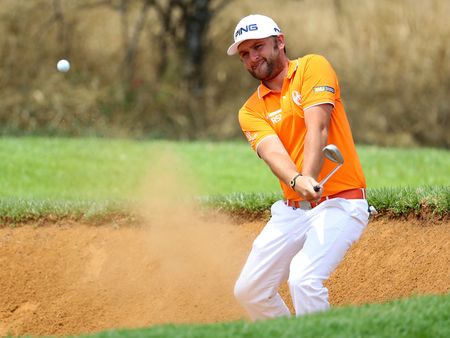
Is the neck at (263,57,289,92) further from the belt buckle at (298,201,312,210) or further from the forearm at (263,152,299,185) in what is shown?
the belt buckle at (298,201,312,210)

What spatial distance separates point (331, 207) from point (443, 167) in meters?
10.2

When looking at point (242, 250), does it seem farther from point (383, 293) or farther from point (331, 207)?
point (331, 207)

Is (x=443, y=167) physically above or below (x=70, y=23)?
below

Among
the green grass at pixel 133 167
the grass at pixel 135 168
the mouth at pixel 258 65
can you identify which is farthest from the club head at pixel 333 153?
the green grass at pixel 133 167

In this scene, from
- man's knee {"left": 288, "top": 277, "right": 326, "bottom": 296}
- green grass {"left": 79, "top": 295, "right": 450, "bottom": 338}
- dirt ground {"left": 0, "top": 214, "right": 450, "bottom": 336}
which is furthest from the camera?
dirt ground {"left": 0, "top": 214, "right": 450, "bottom": 336}

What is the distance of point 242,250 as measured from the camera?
31.6 feet

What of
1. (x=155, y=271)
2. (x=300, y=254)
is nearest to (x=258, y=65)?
(x=300, y=254)

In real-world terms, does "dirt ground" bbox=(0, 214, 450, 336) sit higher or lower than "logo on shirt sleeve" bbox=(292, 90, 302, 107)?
lower

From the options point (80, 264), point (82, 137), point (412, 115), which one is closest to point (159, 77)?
point (82, 137)

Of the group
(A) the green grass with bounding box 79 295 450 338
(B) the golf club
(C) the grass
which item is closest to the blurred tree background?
(C) the grass

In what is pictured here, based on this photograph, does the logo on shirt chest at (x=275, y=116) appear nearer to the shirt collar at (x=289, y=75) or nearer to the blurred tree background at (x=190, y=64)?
the shirt collar at (x=289, y=75)

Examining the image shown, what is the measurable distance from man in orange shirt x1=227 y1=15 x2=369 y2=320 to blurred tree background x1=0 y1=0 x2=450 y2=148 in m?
13.5

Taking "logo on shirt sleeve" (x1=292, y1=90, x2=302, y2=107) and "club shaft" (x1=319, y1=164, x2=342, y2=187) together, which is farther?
"logo on shirt sleeve" (x1=292, y1=90, x2=302, y2=107)

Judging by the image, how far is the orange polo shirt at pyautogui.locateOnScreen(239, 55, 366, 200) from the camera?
7074 millimetres
